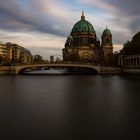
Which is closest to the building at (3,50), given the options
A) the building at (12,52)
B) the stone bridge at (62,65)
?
the building at (12,52)

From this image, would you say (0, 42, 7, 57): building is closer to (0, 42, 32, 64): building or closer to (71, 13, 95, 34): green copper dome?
(0, 42, 32, 64): building

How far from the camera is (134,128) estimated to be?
49.4 ft

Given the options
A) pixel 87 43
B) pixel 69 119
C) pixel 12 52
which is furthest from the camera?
pixel 12 52

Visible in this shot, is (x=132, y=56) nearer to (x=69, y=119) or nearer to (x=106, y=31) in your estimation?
(x=106, y=31)

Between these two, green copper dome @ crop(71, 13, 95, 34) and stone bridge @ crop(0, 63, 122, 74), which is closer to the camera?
stone bridge @ crop(0, 63, 122, 74)

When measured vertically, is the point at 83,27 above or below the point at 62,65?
above

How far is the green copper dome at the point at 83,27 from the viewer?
130 m

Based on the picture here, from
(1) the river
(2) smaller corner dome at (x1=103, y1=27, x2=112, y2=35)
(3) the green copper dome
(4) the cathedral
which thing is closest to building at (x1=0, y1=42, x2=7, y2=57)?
(4) the cathedral

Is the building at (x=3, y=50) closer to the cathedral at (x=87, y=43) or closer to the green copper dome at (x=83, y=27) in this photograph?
the cathedral at (x=87, y=43)

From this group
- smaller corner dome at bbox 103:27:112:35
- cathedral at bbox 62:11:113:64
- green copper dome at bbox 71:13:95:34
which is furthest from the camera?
green copper dome at bbox 71:13:95:34

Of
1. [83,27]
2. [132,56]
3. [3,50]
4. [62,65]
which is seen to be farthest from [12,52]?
[132,56]

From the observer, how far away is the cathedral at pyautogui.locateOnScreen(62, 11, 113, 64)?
127 meters

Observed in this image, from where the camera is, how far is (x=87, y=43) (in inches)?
5143

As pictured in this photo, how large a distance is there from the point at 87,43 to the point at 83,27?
6.95 metres
